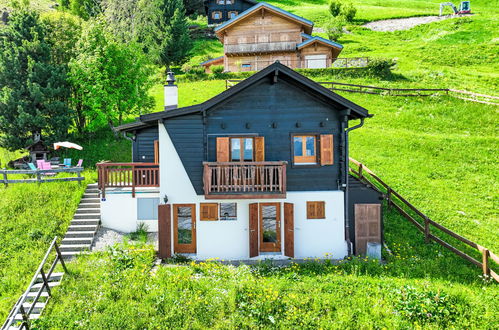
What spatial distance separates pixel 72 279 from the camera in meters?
10.9

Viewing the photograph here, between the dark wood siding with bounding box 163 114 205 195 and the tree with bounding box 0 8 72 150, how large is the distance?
14.0 metres

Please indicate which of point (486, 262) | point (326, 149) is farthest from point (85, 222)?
point (486, 262)

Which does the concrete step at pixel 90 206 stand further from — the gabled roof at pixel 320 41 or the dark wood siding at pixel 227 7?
the dark wood siding at pixel 227 7

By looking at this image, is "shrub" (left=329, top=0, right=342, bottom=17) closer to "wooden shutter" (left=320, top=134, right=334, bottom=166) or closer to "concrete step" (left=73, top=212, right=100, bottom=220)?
"wooden shutter" (left=320, top=134, right=334, bottom=166)

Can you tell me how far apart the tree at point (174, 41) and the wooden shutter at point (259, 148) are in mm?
37191

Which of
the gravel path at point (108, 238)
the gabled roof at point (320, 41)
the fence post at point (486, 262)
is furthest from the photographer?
the gabled roof at point (320, 41)

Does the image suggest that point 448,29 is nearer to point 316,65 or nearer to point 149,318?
point 316,65

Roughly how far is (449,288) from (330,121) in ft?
23.4

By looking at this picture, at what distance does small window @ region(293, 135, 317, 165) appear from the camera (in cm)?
1352

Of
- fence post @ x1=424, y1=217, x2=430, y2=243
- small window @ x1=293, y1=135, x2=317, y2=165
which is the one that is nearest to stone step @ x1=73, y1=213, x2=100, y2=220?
small window @ x1=293, y1=135, x2=317, y2=165

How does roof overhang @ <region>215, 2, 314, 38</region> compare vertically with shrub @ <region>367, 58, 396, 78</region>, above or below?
above

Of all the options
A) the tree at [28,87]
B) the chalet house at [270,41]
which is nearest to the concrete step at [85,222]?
the tree at [28,87]

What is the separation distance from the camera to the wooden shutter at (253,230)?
42.3ft

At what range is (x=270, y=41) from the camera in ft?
128
